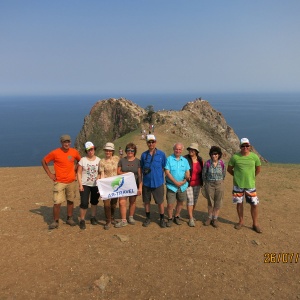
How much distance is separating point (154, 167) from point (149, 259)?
264 cm

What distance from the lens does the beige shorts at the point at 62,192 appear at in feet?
27.8

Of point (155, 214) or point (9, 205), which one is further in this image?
point (9, 205)

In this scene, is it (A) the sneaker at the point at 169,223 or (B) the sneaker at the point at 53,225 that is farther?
(A) the sneaker at the point at 169,223

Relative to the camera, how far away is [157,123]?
4322 cm

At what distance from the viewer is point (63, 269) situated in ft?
21.9

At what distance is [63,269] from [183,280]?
2.99 metres

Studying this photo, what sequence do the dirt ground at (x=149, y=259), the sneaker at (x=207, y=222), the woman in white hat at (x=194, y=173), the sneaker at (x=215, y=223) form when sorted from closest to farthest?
the dirt ground at (x=149, y=259) < the woman in white hat at (x=194, y=173) < the sneaker at (x=215, y=223) < the sneaker at (x=207, y=222)

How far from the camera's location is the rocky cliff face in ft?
149

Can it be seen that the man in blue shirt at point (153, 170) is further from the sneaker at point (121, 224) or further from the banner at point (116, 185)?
the sneaker at point (121, 224)

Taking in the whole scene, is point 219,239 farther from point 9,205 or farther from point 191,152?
point 9,205

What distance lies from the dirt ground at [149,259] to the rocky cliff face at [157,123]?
34.0m

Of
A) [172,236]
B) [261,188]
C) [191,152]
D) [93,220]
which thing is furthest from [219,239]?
[261,188]
